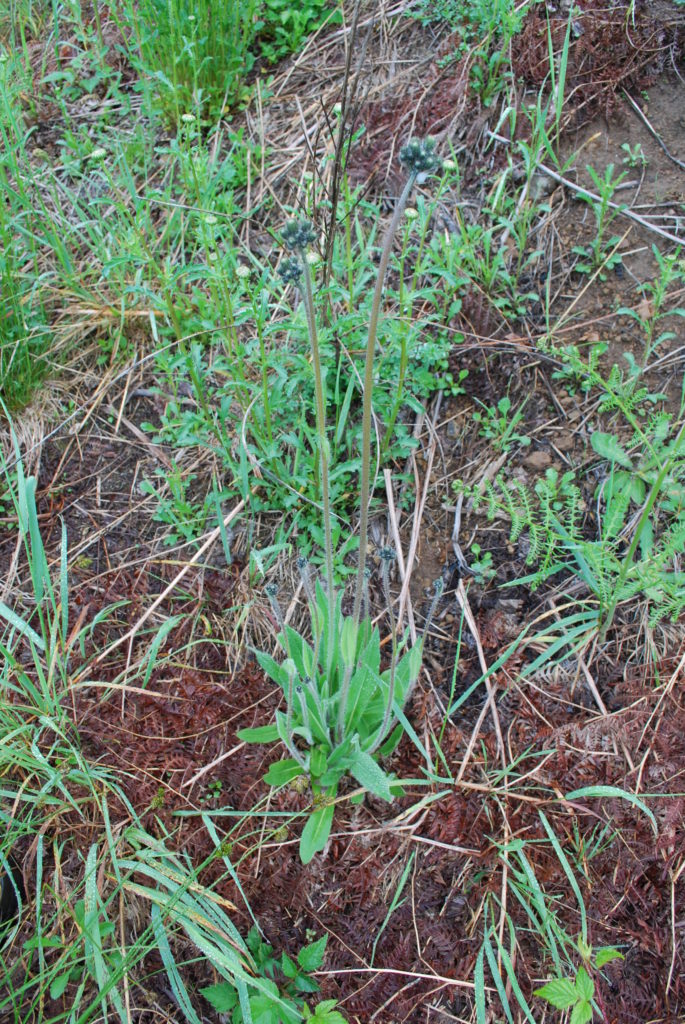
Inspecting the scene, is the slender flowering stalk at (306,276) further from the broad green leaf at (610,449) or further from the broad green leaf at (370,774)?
the broad green leaf at (610,449)

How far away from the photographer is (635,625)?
7.27 feet

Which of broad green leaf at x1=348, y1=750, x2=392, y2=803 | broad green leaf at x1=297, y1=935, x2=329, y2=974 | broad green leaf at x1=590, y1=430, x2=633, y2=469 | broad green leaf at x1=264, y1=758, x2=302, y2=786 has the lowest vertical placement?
broad green leaf at x1=297, y1=935, x2=329, y2=974

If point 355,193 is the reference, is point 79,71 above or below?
above

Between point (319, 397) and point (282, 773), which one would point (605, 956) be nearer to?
point (282, 773)

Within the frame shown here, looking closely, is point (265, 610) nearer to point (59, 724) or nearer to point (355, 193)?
point (59, 724)

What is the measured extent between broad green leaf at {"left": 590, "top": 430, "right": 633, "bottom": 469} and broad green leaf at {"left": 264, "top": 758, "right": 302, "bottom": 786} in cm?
134

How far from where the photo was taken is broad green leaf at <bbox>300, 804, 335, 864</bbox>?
189cm

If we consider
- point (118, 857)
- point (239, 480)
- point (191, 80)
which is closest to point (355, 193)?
point (191, 80)

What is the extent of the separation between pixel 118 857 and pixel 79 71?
3538mm

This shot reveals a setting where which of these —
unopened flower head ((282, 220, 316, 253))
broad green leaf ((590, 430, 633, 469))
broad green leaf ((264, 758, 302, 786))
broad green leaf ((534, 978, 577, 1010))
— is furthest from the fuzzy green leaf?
broad green leaf ((590, 430, 633, 469))

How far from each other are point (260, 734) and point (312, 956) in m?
0.55

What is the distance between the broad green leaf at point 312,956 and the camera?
1837 millimetres

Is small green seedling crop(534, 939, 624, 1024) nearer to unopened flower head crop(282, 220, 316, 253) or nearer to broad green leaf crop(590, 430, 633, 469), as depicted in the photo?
broad green leaf crop(590, 430, 633, 469)

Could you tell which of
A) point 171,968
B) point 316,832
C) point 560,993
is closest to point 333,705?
point 316,832
